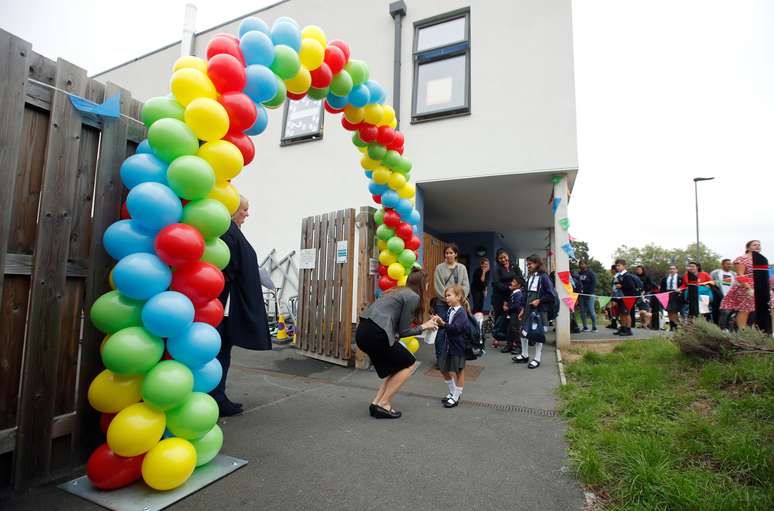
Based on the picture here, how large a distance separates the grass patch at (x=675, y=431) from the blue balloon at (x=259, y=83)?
133 inches

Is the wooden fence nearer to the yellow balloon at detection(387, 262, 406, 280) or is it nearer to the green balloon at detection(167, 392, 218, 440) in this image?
the green balloon at detection(167, 392, 218, 440)

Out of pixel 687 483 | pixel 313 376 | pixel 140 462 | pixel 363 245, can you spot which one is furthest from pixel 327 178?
pixel 687 483

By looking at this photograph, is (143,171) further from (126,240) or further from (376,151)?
(376,151)

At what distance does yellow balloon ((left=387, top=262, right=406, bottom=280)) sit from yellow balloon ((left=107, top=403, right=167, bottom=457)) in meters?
3.62

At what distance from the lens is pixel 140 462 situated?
229cm

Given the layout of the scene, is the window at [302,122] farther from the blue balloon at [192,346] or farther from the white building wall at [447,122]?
the blue balloon at [192,346]

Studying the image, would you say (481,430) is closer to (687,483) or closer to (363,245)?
(687,483)

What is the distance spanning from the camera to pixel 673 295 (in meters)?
9.44

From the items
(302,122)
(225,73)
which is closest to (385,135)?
(225,73)

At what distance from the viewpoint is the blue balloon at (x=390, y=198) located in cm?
527

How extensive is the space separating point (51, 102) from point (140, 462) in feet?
7.42

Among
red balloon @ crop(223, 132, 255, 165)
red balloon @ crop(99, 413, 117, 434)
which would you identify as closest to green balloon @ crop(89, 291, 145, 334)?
red balloon @ crop(99, 413, 117, 434)

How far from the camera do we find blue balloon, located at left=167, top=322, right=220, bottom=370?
7.49 feet

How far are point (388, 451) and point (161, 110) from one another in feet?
9.34
